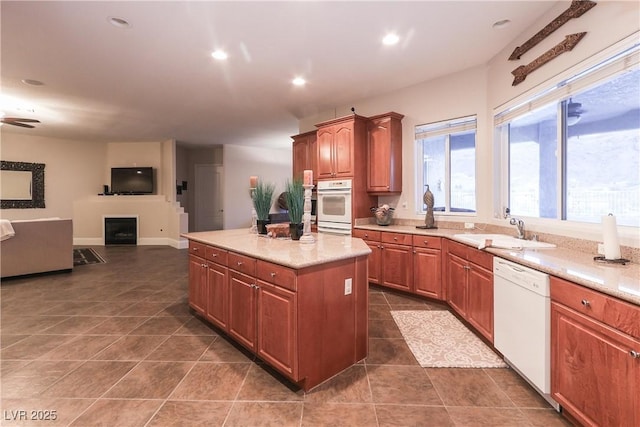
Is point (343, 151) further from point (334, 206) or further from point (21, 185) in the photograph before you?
point (21, 185)

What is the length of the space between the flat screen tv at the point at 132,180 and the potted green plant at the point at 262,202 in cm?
623

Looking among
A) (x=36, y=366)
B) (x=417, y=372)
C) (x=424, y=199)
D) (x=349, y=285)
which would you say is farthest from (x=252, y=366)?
(x=424, y=199)

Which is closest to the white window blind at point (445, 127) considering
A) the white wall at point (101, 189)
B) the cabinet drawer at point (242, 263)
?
the cabinet drawer at point (242, 263)

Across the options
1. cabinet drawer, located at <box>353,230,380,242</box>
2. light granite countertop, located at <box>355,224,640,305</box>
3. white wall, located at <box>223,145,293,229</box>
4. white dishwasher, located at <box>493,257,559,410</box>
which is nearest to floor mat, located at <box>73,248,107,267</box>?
white wall, located at <box>223,145,293,229</box>

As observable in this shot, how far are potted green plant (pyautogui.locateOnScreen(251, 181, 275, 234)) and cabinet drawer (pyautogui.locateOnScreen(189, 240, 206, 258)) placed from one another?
572 mm

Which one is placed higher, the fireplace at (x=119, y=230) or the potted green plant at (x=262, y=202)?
the potted green plant at (x=262, y=202)

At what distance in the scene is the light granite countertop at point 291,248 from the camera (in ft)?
6.40

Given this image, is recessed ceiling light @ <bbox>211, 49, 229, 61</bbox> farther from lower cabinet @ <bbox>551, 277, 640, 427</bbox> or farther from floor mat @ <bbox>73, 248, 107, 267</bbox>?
floor mat @ <bbox>73, 248, 107, 267</bbox>

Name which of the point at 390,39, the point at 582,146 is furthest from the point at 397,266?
the point at 390,39

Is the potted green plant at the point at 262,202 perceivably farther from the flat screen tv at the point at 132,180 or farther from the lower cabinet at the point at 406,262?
the flat screen tv at the point at 132,180

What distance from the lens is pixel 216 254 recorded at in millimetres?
2658

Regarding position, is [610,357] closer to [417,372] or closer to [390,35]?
[417,372]

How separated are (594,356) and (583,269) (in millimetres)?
487

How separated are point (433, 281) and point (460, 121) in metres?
2.07
